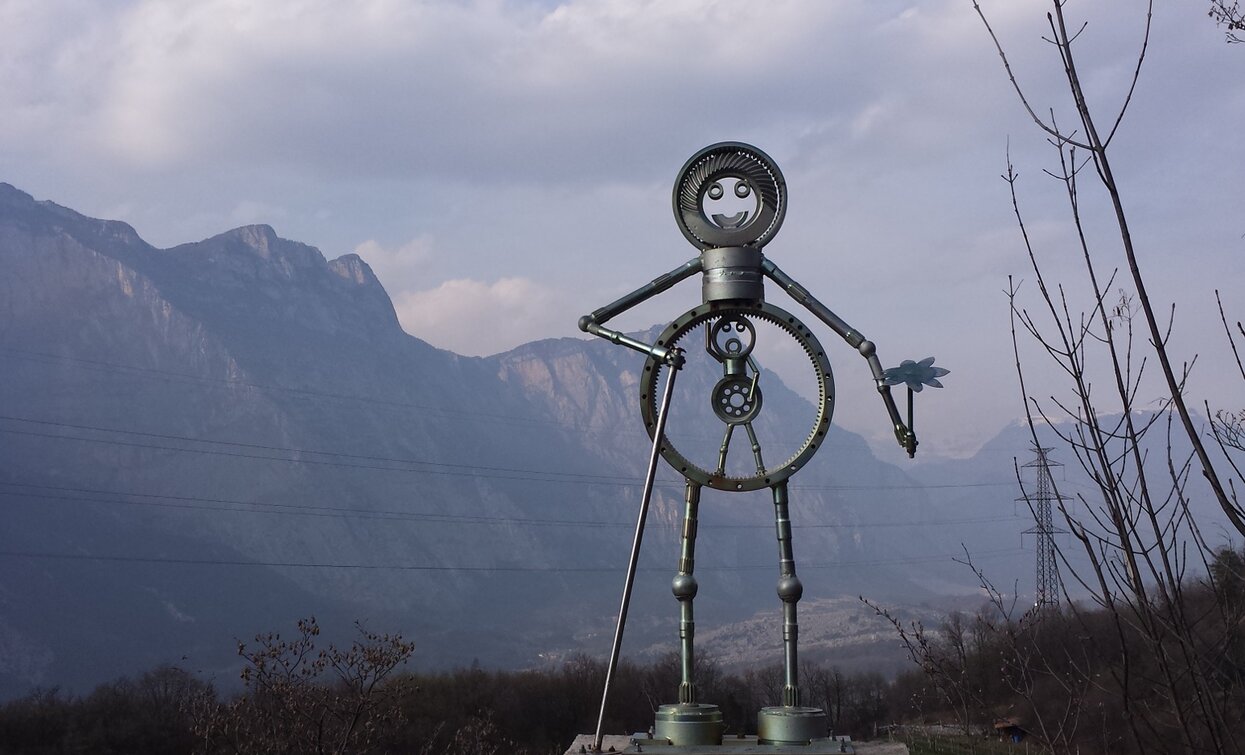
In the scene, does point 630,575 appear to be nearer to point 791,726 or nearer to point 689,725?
point 689,725

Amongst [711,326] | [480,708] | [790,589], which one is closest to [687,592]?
[790,589]

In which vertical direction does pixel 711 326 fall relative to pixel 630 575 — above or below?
above

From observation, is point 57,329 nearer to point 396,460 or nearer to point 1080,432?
point 396,460

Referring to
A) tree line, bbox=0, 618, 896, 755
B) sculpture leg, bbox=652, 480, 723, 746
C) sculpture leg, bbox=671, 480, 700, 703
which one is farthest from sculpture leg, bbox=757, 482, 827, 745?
tree line, bbox=0, 618, 896, 755

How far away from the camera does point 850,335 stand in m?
7.98

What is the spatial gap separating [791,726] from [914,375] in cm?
241

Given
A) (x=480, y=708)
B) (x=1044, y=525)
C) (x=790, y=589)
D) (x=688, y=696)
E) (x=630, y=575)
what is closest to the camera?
(x=1044, y=525)

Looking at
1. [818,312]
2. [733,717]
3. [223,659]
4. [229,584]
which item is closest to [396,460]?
[229,584]

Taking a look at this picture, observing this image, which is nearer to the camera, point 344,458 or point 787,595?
point 787,595

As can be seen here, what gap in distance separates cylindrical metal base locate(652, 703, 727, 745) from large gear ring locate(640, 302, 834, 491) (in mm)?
1428

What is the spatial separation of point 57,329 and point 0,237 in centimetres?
1038

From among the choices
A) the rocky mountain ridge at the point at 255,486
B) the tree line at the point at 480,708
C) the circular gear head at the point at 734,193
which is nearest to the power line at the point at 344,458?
the rocky mountain ridge at the point at 255,486

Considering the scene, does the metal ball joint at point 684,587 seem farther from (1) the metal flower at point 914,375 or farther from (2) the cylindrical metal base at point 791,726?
(1) the metal flower at point 914,375

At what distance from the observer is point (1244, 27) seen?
4570mm
